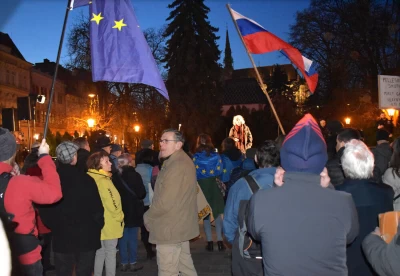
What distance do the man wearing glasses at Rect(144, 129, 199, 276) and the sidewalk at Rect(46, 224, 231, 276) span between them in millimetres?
1631

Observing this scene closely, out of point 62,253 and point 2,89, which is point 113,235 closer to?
point 62,253

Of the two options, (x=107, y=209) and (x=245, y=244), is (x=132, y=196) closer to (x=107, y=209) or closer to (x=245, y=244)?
(x=107, y=209)

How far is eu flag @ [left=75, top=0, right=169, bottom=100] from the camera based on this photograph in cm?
577

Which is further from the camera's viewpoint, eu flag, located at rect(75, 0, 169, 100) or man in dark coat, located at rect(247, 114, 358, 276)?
eu flag, located at rect(75, 0, 169, 100)

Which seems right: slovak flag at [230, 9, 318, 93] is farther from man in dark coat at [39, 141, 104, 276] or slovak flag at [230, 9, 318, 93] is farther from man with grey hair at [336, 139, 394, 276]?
man with grey hair at [336, 139, 394, 276]

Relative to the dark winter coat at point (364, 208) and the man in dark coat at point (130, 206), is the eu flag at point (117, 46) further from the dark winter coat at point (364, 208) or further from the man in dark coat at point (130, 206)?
the dark winter coat at point (364, 208)

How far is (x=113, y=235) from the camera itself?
228 inches

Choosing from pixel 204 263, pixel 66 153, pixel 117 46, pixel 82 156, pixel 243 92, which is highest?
pixel 243 92

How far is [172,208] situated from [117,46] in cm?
234

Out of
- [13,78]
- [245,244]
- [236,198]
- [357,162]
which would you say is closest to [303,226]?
[245,244]

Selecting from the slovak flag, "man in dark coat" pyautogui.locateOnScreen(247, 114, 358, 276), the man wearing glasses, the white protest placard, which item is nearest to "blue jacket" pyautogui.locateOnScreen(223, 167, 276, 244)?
the man wearing glasses

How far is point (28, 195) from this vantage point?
3625 millimetres

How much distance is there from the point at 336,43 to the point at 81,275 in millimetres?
31367

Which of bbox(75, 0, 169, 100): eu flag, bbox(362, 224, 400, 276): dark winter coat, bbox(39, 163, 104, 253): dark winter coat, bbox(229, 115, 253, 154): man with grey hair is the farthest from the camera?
bbox(229, 115, 253, 154): man with grey hair
